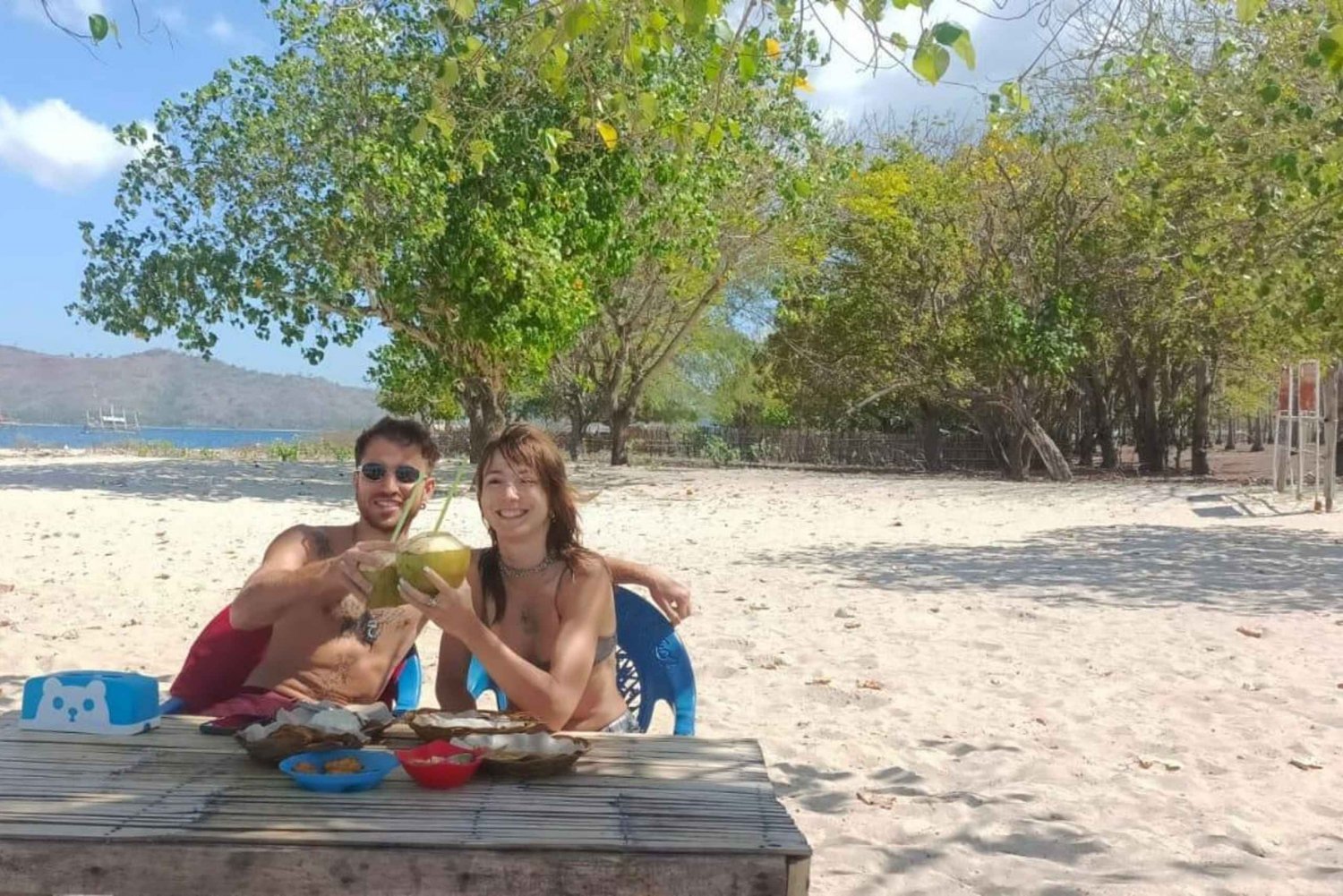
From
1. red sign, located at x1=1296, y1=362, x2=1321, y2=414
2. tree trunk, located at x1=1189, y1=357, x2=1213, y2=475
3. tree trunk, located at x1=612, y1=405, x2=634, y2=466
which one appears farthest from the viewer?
tree trunk, located at x1=612, y1=405, x2=634, y2=466

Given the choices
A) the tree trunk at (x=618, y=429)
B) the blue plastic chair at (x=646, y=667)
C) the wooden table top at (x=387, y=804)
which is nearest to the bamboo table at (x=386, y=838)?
the wooden table top at (x=387, y=804)

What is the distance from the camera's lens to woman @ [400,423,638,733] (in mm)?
2902

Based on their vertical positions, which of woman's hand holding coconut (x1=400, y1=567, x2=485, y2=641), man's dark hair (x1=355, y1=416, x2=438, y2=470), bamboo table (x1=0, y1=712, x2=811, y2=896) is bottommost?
bamboo table (x1=0, y1=712, x2=811, y2=896)

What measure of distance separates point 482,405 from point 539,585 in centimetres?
1848

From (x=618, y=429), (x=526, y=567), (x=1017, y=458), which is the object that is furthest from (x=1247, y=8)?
(x=618, y=429)

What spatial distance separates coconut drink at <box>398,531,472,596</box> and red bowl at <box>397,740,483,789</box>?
316mm

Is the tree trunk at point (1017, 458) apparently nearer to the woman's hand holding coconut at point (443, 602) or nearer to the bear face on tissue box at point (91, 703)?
the woman's hand holding coconut at point (443, 602)

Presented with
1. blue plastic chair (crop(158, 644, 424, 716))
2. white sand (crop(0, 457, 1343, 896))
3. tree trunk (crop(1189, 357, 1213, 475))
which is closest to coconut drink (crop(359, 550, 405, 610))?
blue plastic chair (crop(158, 644, 424, 716))

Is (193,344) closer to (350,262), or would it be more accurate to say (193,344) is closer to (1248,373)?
(350,262)

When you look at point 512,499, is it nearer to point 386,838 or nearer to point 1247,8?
point 386,838

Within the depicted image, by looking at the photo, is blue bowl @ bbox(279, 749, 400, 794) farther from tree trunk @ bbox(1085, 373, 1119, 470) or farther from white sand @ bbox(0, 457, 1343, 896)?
tree trunk @ bbox(1085, 373, 1119, 470)

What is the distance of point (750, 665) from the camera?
6.64 m

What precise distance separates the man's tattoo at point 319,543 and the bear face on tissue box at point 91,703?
754mm

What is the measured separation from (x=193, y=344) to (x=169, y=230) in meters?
1.57
